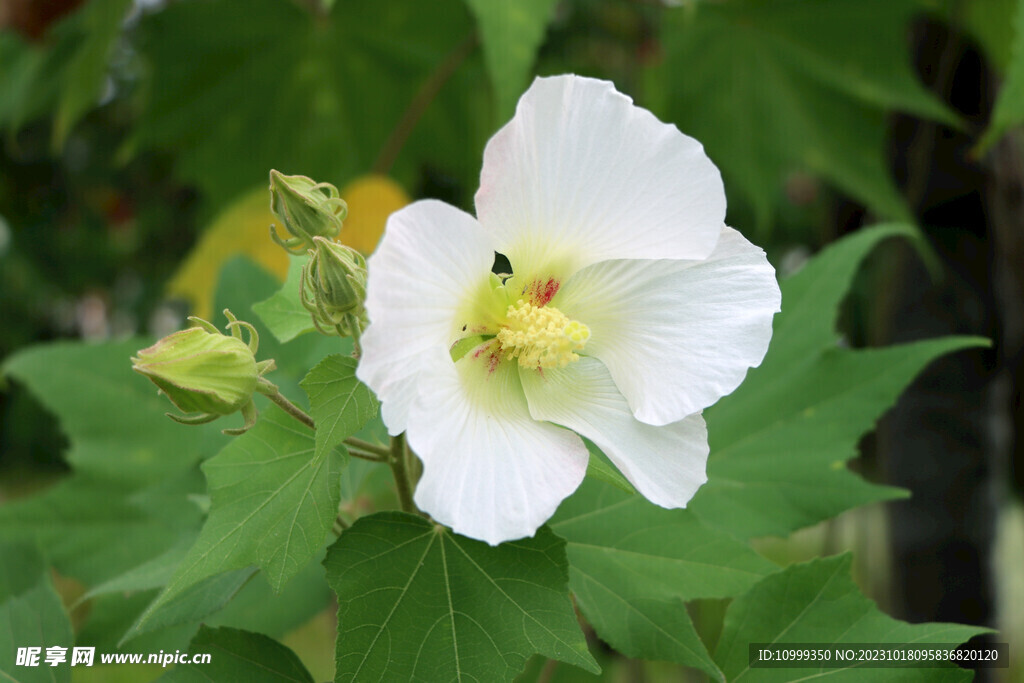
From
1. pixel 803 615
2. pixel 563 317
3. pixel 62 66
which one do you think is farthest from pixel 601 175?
pixel 62 66

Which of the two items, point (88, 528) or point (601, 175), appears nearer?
point (601, 175)

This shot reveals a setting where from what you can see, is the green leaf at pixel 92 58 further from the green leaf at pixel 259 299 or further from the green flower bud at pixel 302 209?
the green flower bud at pixel 302 209

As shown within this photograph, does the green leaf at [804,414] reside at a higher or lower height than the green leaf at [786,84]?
lower

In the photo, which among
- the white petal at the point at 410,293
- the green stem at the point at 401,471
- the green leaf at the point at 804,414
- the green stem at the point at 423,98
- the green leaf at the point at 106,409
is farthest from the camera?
the green stem at the point at 423,98

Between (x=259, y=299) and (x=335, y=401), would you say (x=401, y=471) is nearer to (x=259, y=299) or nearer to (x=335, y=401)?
(x=335, y=401)

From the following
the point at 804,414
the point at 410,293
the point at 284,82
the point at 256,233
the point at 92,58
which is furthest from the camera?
the point at 284,82

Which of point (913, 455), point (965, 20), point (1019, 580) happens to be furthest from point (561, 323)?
point (1019, 580)

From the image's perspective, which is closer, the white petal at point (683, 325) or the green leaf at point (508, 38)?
the white petal at point (683, 325)

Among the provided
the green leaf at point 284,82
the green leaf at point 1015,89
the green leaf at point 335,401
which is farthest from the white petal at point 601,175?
the green leaf at point 284,82
